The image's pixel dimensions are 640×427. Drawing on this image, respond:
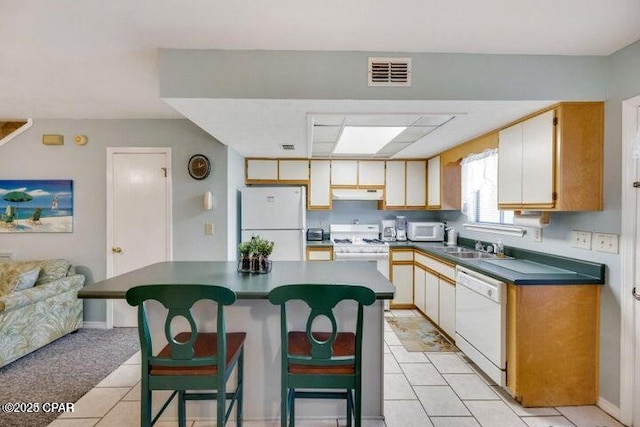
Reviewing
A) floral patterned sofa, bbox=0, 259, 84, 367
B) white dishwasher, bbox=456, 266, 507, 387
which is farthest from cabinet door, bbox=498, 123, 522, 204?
floral patterned sofa, bbox=0, 259, 84, 367

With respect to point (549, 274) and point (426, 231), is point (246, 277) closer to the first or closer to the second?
point (549, 274)

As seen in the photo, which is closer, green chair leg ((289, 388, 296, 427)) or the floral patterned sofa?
green chair leg ((289, 388, 296, 427))

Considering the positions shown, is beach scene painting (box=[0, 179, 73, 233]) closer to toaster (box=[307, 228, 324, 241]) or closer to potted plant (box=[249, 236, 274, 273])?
potted plant (box=[249, 236, 274, 273])

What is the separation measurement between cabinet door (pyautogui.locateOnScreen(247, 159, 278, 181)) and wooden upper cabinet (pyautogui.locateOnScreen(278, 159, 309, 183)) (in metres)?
0.07

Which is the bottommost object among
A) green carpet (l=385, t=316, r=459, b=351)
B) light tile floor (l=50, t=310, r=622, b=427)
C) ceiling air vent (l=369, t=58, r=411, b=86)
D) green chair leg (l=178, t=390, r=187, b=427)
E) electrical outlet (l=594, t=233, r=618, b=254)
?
light tile floor (l=50, t=310, r=622, b=427)

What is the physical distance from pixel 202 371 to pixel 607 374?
8.52ft

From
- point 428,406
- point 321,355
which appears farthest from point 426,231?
point 321,355

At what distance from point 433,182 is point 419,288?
1.45 meters

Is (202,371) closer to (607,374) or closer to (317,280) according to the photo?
(317,280)

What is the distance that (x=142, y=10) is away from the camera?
1.58m

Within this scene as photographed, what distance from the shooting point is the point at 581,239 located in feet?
7.43

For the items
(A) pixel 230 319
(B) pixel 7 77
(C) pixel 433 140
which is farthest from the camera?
(C) pixel 433 140

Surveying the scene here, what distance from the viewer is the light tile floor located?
1.98 m

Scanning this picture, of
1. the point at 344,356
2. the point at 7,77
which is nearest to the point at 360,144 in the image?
the point at 344,356
